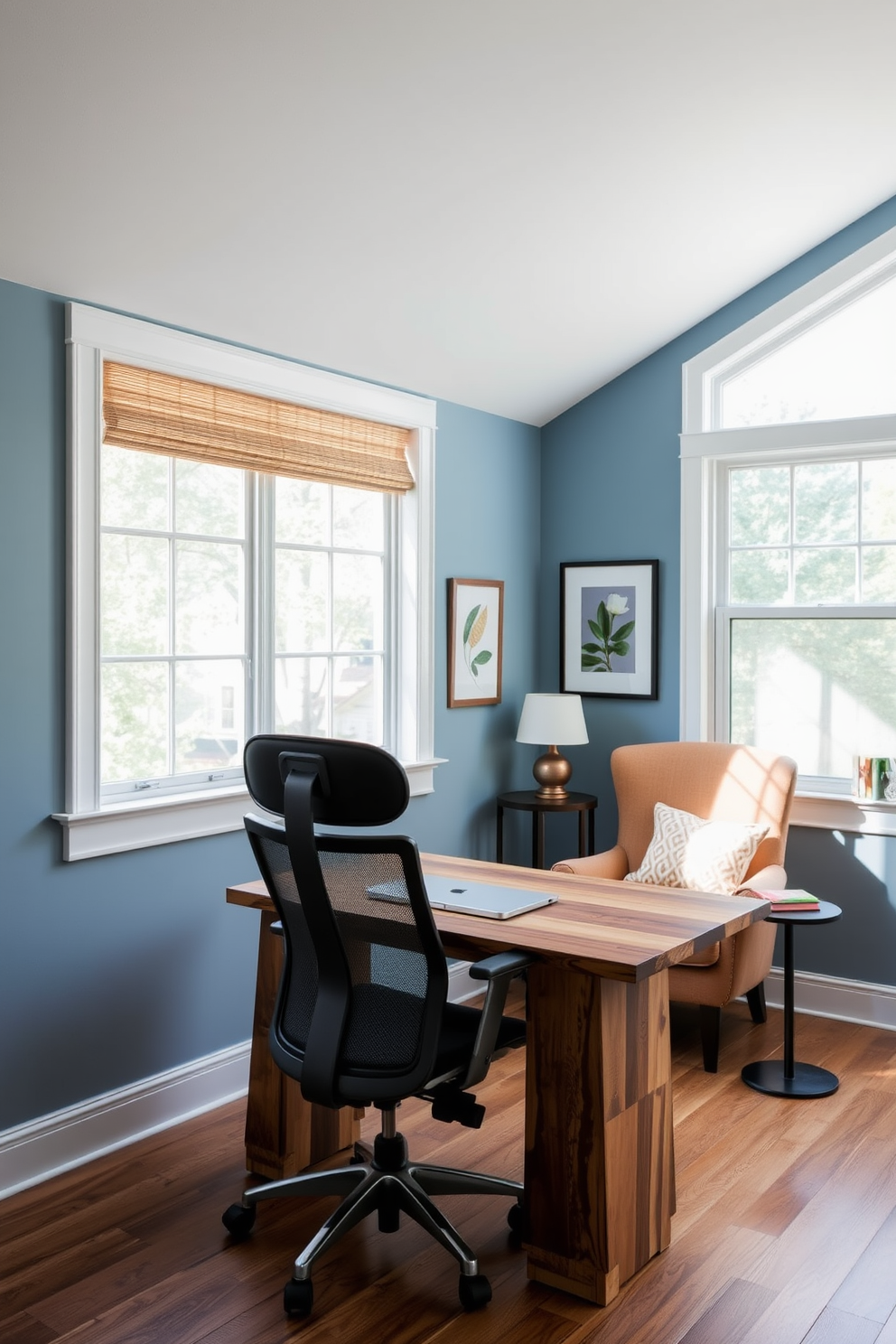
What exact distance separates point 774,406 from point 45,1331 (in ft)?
12.2

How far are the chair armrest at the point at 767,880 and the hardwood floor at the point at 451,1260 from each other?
→ 0.70 meters

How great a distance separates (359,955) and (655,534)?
2.71 meters

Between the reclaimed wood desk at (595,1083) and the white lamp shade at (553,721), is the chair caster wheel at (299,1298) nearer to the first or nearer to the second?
the reclaimed wood desk at (595,1083)

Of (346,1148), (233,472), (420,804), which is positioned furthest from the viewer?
(420,804)

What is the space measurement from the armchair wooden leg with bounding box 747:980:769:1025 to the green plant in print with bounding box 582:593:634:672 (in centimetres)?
136

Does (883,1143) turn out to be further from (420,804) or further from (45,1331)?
(45,1331)

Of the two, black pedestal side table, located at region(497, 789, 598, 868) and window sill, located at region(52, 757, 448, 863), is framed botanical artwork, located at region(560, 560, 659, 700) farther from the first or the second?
window sill, located at region(52, 757, 448, 863)

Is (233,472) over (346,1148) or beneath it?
over

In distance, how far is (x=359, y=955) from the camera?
232 cm

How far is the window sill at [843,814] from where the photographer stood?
4.08 meters

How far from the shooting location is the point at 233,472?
354 cm

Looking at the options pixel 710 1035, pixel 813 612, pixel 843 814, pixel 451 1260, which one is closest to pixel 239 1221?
pixel 451 1260

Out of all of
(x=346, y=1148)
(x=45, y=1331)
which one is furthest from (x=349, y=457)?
(x=45, y=1331)

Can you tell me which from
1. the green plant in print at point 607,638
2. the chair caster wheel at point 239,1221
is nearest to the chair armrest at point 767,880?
the green plant in print at point 607,638
